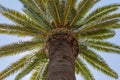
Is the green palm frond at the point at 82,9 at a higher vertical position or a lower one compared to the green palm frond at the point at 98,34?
higher

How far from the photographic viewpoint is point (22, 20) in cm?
1523

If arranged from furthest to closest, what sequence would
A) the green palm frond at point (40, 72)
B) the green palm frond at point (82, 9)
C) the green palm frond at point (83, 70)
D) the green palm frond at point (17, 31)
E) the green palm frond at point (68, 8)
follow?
the green palm frond at point (83, 70), the green palm frond at point (40, 72), the green palm frond at point (17, 31), the green palm frond at point (82, 9), the green palm frond at point (68, 8)

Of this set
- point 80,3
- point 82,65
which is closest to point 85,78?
point 82,65

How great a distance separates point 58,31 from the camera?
516 inches

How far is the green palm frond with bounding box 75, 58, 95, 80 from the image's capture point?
16.4 m

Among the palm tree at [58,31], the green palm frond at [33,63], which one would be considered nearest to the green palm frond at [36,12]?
the palm tree at [58,31]

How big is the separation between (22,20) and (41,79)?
131 inches

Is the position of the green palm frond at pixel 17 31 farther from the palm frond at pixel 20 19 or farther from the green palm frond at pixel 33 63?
the green palm frond at pixel 33 63

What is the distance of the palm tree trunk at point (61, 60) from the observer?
9.64m

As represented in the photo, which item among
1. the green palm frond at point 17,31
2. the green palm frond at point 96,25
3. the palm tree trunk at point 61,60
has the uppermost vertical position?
the green palm frond at point 17,31

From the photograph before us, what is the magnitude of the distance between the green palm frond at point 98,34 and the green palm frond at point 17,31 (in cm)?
227

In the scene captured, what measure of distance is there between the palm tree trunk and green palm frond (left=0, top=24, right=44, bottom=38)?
7.33 ft

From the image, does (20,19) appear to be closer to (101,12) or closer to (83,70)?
(101,12)

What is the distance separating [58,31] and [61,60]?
2.72 meters
